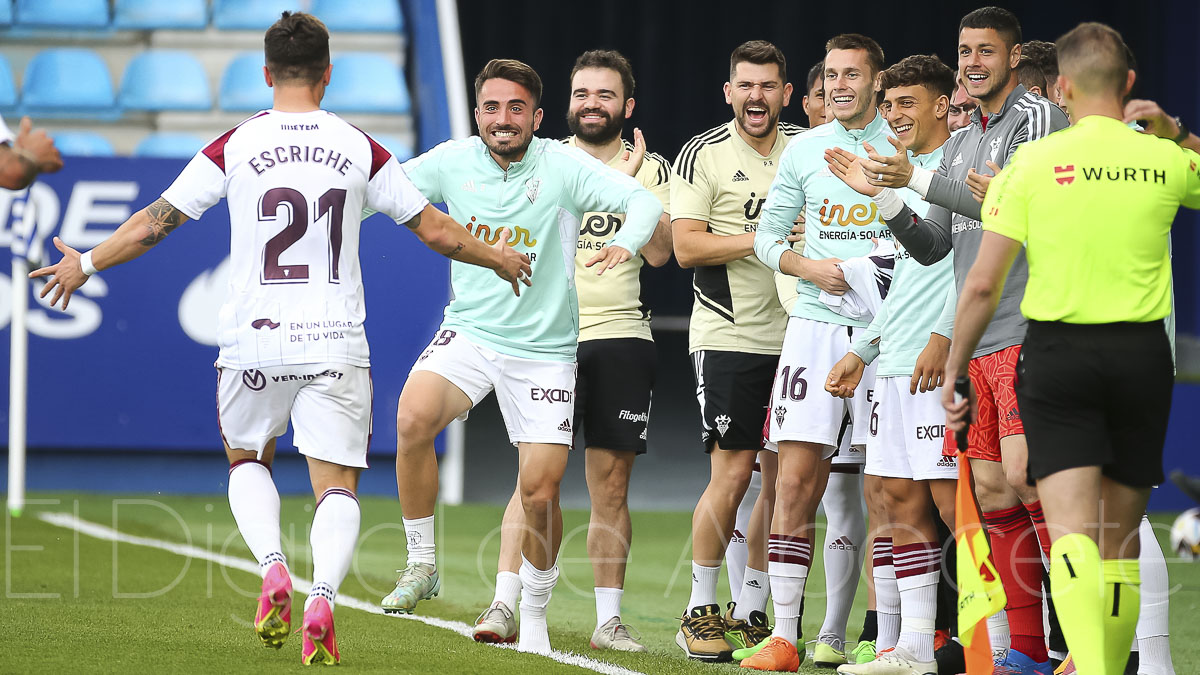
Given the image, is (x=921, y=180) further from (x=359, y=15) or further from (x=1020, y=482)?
(x=359, y=15)

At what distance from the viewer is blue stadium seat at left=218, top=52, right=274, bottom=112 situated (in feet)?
45.9

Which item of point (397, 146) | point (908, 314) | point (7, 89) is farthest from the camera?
point (7, 89)

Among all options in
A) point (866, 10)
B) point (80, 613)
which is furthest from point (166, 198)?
point (866, 10)

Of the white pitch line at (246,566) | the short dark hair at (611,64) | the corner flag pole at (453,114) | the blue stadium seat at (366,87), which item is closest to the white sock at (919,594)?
the white pitch line at (246,566)

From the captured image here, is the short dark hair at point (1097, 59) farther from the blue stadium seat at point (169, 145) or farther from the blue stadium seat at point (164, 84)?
the blue stadium seat at point (164, 84)

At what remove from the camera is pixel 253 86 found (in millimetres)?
14125

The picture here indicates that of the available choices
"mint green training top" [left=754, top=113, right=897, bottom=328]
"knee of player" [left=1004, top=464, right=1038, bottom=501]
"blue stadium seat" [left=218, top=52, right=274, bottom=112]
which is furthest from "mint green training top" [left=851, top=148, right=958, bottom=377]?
"blue stadium seat" [left=218, top=52, right=274, bottom=112]

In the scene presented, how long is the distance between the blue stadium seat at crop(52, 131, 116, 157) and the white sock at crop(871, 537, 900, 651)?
32.7 feet

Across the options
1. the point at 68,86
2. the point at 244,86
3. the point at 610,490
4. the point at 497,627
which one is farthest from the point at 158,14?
the point at 497,627

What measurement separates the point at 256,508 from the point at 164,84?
33.8 feet

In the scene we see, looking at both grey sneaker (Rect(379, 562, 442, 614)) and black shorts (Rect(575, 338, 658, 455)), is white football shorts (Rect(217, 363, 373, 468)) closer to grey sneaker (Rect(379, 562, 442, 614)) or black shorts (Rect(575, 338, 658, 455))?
grey sneaker (Rect(379, 562, 442, 614))

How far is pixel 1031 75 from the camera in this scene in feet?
18.2

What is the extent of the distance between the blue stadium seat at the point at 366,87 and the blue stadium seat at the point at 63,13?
2.46 meters

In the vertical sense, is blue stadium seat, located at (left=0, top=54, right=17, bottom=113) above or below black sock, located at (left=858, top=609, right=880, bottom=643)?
above
